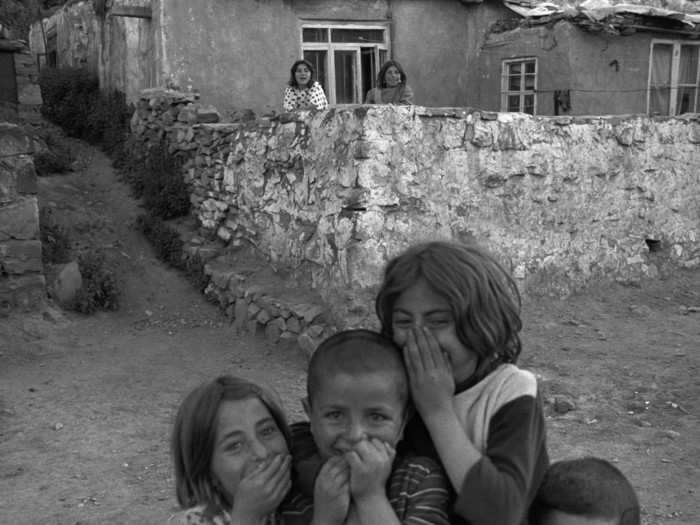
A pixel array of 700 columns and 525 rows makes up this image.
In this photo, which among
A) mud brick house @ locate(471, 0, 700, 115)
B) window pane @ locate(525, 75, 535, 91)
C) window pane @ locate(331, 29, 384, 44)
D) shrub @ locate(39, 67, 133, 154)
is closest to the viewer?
mud brick house @ locate(471, 0, 700, 115)

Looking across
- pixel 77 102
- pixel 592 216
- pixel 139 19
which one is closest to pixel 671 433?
pixel 592 216

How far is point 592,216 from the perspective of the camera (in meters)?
6.74

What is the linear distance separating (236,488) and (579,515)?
2.24 feet

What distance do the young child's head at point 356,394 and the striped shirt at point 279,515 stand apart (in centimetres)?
12

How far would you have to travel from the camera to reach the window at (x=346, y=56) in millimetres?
10711

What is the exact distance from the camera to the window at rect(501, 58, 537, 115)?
10719 mm

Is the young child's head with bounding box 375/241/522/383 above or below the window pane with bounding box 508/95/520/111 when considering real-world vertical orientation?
below

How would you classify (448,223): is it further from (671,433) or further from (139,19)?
(139,19)

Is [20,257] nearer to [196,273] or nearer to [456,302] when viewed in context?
[196,273]

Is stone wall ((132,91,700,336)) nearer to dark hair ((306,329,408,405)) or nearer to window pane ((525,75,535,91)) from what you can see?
window pane ((525,75,535,91))

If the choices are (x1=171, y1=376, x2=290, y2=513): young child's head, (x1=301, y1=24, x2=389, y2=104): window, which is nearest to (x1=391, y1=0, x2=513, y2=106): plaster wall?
(x1=301, y1=24, x2=389, y2=104): window

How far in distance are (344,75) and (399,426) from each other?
10335 millimetres

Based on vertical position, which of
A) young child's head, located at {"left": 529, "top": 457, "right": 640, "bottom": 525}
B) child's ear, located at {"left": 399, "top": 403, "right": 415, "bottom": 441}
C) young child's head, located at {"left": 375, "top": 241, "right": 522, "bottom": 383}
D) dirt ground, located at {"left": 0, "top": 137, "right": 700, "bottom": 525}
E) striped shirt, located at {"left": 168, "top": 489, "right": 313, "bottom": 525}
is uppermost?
young child's head, located at {"left": 375, "top": 241, "right": 522, "bottom": 383}

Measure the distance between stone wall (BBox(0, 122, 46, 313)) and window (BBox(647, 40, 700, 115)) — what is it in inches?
349
